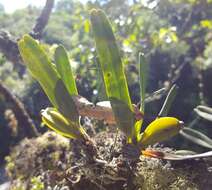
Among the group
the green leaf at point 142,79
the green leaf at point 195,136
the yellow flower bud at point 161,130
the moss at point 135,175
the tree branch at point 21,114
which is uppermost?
the green leaf at point 142,79

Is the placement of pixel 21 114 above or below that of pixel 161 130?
below

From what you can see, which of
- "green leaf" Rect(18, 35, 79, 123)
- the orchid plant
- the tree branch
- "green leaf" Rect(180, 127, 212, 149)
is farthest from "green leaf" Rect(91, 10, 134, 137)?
the tree branch

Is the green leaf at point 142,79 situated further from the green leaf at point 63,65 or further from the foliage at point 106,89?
the green leaf at point 63,65

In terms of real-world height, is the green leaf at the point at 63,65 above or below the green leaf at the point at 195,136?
above

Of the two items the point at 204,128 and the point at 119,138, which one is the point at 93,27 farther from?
the point at 204,128

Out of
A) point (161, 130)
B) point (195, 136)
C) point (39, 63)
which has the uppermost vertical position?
point (39, 63)

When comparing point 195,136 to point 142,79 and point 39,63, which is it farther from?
point 39,63

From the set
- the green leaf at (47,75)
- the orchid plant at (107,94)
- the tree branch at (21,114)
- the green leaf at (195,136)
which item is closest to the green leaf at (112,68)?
the orchid plant at (107,94)

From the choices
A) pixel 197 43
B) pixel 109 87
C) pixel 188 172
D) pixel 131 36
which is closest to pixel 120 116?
pixel 109 87

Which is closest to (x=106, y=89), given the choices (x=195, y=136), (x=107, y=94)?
(x=107, y=94)
